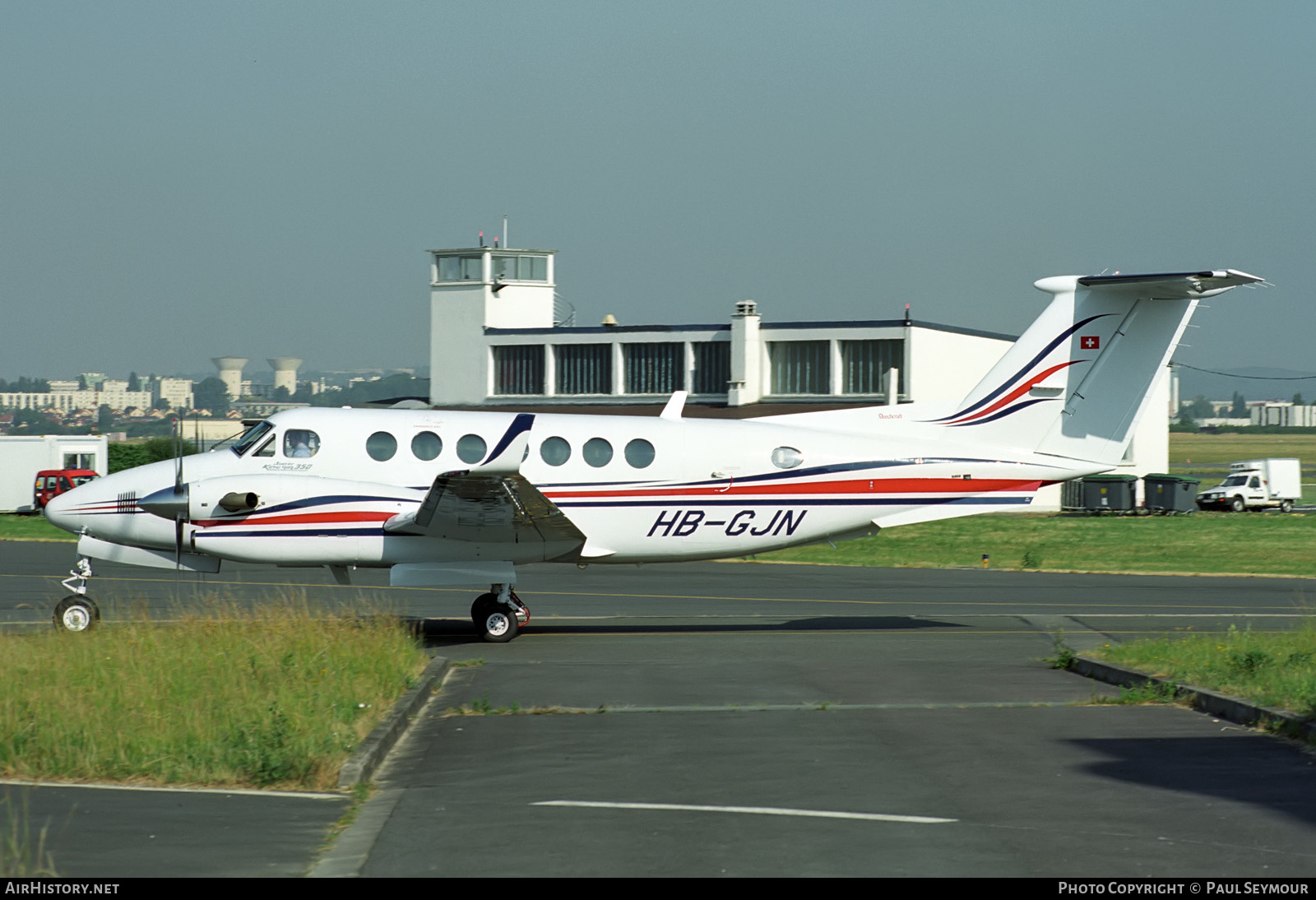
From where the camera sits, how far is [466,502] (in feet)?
→ 55.8

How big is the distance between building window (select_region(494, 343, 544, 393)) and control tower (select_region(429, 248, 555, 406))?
60 centimetres

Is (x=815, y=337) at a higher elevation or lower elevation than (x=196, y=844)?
higher

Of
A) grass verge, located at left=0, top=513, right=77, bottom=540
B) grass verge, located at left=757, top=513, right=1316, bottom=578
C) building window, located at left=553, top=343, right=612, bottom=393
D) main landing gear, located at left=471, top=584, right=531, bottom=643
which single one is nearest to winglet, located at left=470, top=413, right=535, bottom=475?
main landing gear, located at left=471, top=584, right=531, bottom=643

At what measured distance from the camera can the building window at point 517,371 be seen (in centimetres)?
6384

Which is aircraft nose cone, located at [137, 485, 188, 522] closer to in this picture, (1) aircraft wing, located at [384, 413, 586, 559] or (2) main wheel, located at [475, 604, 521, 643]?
(1) aircraft wing, located at [384, 413, 586, 559]

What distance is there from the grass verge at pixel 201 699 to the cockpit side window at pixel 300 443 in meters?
3.76

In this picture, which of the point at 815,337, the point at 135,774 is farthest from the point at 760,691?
the point at 815,337

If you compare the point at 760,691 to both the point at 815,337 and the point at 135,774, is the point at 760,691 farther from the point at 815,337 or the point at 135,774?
the point at 815,337

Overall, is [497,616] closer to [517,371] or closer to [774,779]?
[774,779]

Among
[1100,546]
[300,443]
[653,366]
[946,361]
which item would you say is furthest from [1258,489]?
[300,443]

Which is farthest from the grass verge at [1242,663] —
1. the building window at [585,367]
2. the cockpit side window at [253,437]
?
the building window at [585,367]

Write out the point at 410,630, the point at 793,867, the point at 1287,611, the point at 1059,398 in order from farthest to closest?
the point at 1287,611
the point at 1059,398
the point at 410,630
the point at 793,867

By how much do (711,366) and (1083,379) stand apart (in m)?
43.1

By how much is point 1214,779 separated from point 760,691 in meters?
5.16
